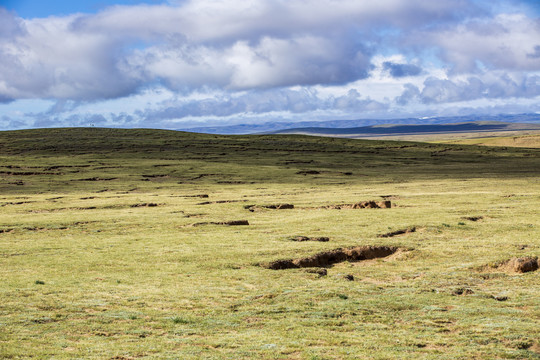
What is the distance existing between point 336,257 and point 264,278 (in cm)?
574

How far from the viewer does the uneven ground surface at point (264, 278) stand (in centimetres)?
1338

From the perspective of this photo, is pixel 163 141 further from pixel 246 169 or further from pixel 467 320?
pixel 467 320

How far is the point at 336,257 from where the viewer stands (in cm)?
2592

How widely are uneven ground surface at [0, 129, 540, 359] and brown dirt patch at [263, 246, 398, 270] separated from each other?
0.43ft

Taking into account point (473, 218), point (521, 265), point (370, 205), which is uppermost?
point (521, 265)

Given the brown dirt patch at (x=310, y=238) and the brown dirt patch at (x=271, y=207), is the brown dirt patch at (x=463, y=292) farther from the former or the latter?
the brown dirt patch at (x=271, y=207)

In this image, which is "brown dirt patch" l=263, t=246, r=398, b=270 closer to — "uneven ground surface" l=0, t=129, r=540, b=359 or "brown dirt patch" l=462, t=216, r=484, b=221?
"uneven ground surface" l=0, t=129, r=540, b=359

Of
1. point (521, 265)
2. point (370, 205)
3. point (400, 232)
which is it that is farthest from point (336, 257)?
point (370, 205)

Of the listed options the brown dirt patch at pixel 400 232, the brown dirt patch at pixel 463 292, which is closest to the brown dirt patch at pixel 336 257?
the brown dirt patch at pixel 400 232

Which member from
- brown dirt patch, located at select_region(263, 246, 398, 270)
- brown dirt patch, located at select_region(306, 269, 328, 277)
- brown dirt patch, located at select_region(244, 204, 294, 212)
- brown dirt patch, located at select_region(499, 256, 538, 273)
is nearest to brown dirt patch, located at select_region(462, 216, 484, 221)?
brown dirt patch, located at select_region(263, 246, 398, 270)

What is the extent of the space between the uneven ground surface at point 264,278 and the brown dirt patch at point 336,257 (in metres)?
0.13

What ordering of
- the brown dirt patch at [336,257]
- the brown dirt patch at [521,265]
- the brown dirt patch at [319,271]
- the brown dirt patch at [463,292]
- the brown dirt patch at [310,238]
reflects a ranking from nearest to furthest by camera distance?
the brown dirt patch at [463,292]
the brown dirt patch at [521,265]
the brown dirt patch at [319,271]
the brown dirt patch at [336,257]
the brown dirt patch at [310,238]

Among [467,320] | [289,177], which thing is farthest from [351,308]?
[289,177]

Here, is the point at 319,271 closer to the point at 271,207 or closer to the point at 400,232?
the point at 400,232
